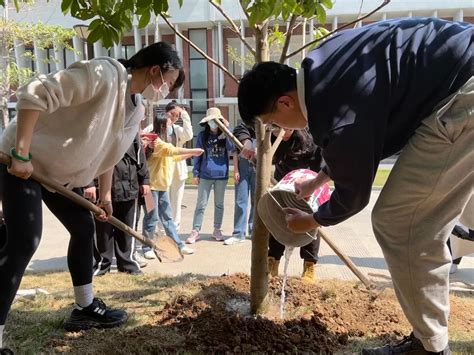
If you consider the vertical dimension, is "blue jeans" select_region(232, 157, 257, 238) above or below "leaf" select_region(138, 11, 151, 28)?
below

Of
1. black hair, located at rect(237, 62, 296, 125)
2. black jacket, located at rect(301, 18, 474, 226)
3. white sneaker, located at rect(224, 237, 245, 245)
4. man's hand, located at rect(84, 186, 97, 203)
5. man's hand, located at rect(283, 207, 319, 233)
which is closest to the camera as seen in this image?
black jacket, located at rect(301, 18, 474, 226)

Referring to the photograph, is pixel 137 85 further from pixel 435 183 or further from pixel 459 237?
pixel 459 237

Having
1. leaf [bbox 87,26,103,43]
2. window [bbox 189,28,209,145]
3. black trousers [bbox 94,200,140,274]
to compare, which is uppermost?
leaf [bbox 87,26,103,43]

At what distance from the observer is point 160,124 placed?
566 centimetres

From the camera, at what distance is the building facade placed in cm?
1817

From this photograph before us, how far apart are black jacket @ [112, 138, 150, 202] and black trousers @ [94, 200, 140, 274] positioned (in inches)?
4.1

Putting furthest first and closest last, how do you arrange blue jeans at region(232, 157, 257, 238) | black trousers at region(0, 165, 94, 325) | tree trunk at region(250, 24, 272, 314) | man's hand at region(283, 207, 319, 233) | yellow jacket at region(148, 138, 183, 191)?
blue jeans at region(232, 157, 257, 238) → yellow jacket at region(148, 138, 183, 191) → tree trunk at region(250, 24, 272, 314) → black trousers at region(0, 165, 94, 325) → man's hand at region(283, 207, 319, 233)

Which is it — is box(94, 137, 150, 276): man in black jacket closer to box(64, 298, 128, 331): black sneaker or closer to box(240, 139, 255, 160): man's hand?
box(240, 139, 255, 160): man's hand

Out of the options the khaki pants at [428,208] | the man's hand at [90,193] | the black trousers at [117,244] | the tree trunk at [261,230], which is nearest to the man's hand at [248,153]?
the tree trunk at [261,230]

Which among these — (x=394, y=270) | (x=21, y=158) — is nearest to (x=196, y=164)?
(x=21, y=158)

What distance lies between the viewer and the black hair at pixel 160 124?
565 cm

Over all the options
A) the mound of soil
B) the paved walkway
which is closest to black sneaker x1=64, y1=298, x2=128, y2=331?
the mound of soil

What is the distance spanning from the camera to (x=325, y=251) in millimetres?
5562

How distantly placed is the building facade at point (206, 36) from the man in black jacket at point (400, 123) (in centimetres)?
1493
